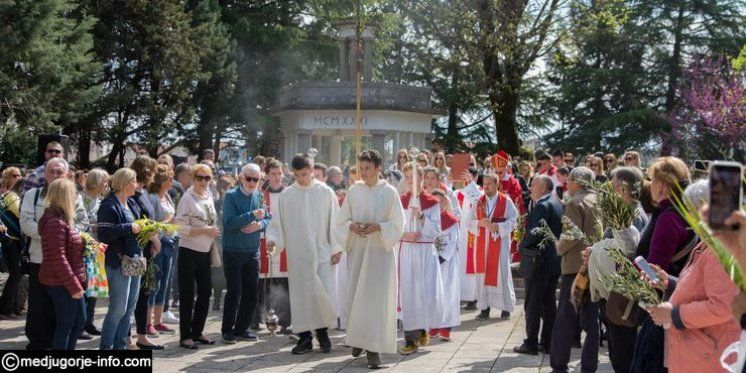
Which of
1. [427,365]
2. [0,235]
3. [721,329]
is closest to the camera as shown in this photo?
[721,329]

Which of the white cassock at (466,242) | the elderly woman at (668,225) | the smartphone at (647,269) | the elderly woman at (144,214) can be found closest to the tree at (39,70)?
the white cassock at (466,242)

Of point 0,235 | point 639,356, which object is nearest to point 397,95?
point 0,235

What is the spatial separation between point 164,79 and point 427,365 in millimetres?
21146

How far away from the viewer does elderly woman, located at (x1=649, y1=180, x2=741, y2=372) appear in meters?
4.34

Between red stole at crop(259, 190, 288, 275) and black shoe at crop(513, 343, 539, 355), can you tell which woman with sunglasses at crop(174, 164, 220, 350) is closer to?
red stole at crop(259, 190, 288, 275)

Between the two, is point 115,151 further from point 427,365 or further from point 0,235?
point 427,365

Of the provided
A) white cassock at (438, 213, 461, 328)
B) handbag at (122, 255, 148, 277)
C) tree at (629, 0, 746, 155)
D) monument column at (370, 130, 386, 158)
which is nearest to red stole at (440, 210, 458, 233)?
white cassock at (438, 213, 461, 328)

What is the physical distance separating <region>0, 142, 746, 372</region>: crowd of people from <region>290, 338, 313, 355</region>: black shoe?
0.6 inches

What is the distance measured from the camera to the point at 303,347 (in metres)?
9.12

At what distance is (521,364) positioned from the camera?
28.3 ft

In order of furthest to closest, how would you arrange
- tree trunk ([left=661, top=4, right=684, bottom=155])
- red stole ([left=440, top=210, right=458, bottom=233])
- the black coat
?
tree trunk ([left=661, top=4, right=684, bottom=155]) → red stole ([left=440, top=210, right=458, bottom=233]) → the black coat

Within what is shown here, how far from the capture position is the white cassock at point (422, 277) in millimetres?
9352

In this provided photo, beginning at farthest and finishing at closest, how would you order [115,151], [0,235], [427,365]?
[115,151], [0,235], [427,365]

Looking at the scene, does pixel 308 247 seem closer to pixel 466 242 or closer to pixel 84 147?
pixel 466 242
